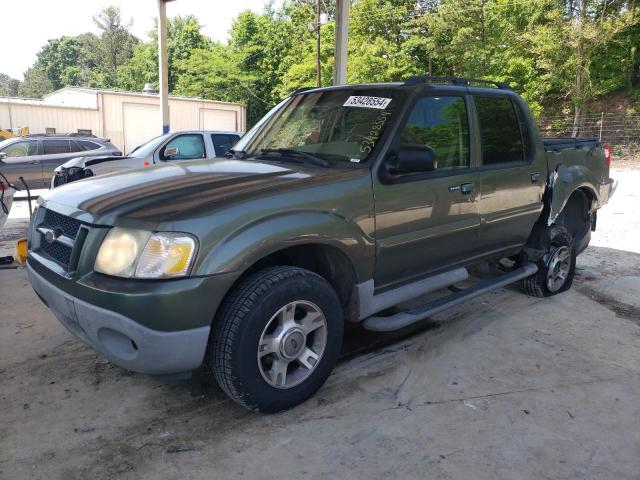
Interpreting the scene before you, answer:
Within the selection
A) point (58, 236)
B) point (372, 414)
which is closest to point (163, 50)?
point (58, 236)

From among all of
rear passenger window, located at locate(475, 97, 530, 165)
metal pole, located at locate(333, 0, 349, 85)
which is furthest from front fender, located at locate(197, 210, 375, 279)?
metal pole, located at locate(333, 0, 349, 85)

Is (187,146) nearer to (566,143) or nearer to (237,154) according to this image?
(237,154)

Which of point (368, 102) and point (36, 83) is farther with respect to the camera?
point (36, 83)

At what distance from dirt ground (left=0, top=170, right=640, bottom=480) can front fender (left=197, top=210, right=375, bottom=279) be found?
34.4 inches

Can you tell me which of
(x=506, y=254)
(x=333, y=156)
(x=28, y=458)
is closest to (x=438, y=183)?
(x=333, y=156)

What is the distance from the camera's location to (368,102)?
3.65 meters

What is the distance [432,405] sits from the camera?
10.3ft

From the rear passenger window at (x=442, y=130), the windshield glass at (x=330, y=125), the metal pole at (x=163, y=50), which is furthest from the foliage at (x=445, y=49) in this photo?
the windshield glass at (x=330, y=125)

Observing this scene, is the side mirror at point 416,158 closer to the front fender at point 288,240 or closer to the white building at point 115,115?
the front fender at point 288,240

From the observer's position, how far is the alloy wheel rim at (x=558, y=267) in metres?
5.00

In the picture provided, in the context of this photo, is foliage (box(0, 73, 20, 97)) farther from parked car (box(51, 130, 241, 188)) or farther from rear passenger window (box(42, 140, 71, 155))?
parked car (box(51, 130, 241, 188))

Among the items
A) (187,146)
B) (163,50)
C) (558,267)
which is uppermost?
(163,50)

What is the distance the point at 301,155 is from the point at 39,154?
1175cm

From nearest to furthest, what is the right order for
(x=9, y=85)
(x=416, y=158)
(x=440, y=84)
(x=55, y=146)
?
(x=416, y=158) < (x=440, y=84) < (x=55, y=146) < (x=9, y=85)
